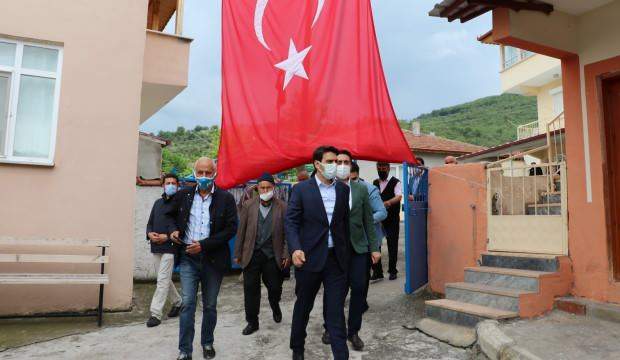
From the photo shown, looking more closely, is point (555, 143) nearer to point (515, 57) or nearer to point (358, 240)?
Answer: point (358, 240)

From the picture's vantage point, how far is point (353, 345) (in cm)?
452

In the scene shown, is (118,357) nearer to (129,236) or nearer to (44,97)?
(129,236)

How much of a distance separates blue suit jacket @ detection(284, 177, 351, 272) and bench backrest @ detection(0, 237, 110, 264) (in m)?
3.14

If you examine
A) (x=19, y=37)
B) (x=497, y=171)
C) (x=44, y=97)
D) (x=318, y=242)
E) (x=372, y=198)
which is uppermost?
(x=19, y=37)

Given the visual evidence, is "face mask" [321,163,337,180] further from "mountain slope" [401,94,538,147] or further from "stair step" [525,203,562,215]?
"mountain slope" [401,94,538,147]

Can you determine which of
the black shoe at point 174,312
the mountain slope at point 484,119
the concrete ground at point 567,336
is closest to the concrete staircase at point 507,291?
the concrete ground at point 567,336

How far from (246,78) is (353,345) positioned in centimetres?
371

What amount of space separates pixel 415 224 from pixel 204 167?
3.59 meters

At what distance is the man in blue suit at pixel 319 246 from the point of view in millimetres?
3855

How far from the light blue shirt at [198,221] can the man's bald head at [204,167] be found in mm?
205

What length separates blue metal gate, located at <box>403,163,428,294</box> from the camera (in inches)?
250

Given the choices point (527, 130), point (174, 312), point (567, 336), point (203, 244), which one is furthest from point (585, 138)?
point (527, 130)

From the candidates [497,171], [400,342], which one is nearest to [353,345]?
[400,342]

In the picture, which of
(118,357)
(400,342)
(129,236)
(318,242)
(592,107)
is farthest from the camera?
(129,236)
